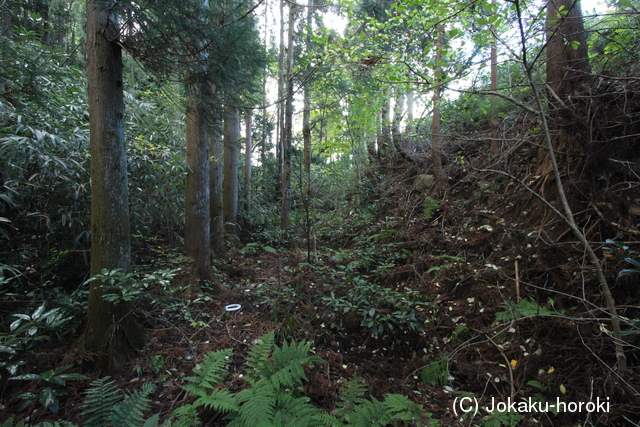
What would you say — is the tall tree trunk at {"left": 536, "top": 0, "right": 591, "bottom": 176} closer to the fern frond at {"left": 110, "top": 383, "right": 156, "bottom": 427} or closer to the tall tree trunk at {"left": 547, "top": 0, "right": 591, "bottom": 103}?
the tall tree trunk at {"left": 547, "top": 0, "right": 591, "bottom": 103}

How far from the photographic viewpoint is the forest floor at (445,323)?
2.32 meters

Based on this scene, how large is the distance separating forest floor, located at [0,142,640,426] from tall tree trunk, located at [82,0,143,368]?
224mm

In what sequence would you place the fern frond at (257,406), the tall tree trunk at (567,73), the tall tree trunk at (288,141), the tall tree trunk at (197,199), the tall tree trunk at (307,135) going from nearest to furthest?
the fern frond at (257,406), the tall tree trunk at (567,73), the tall tree trunk at (197,199), the tall tree trunk at (307,135), the tall tree trunk at (288,141)

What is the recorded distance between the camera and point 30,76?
10.3ft

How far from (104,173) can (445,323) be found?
12.5ft

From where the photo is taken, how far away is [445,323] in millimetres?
3307

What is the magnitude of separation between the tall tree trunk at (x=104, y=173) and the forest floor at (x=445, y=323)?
224 millimetres

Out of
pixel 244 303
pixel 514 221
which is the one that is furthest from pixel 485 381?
pixel 244 303

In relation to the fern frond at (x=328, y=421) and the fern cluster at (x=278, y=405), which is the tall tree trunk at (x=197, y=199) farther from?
the fern frond at (x=328, y=421)

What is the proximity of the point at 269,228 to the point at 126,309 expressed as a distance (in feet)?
17.3

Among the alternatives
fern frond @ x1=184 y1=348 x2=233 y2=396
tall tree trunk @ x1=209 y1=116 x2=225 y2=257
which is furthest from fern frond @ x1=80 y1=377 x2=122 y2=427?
tall tree trunk @ x1=209 y1=116 x2=225 y2=257

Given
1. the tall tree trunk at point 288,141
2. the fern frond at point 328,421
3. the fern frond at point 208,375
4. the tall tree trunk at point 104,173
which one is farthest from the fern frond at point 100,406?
the tall tree trunk at point 288,141

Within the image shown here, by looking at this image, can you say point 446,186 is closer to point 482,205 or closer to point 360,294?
point 482,205

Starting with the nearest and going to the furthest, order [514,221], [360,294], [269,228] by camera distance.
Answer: [360,294], [514,221], [269,228]
